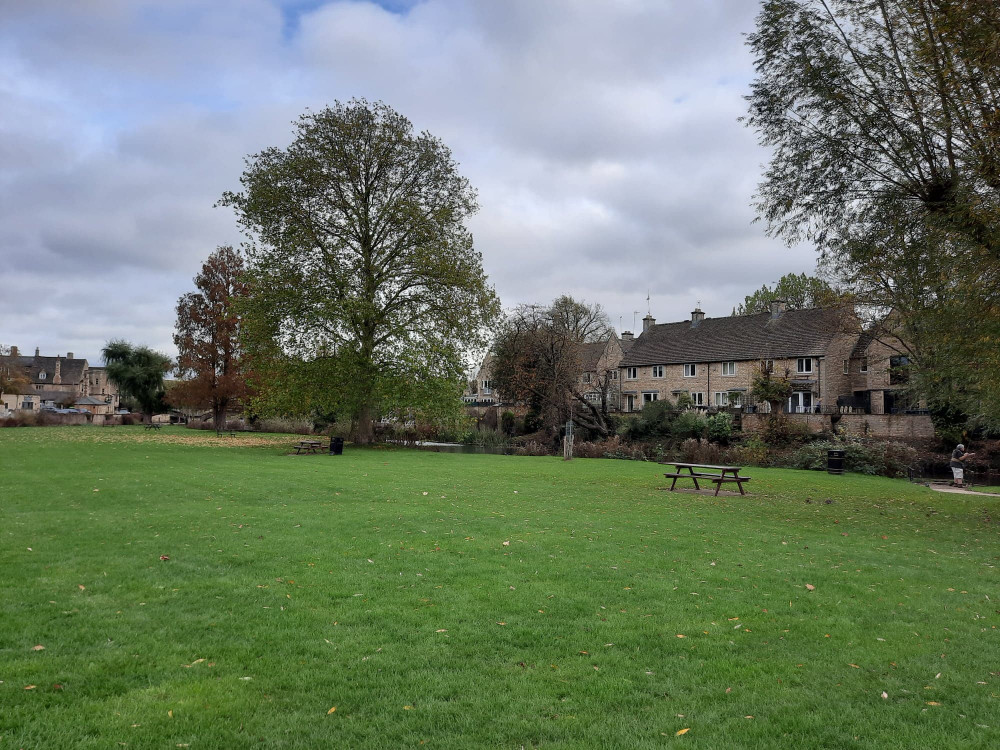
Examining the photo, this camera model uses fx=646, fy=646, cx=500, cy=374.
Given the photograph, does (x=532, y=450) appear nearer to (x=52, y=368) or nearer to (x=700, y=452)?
(x=700, y=452)

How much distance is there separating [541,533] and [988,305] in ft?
32.9

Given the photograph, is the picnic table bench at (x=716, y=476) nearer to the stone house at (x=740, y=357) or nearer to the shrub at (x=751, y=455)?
the shrub at (x=751, y=455)

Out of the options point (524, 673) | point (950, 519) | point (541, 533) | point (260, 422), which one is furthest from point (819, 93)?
point (260, 422)

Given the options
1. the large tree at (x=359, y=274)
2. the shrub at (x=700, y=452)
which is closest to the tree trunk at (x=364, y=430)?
the large tree at (x=359, y=274)

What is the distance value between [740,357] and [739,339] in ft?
8.26

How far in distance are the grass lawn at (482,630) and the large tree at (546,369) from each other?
30.7m

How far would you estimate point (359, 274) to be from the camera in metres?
36.2

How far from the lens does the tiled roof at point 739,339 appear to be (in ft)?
171

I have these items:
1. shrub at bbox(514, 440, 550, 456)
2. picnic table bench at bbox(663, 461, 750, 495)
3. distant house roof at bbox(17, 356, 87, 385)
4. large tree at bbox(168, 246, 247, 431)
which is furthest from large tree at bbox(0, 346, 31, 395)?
picnic table bench at bbox(663, 461, 750, 495)

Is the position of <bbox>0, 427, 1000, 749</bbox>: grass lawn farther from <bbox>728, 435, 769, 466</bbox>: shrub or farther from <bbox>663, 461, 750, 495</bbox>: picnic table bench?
<bbox>728, 435, 769, 466</bbox>: shrub

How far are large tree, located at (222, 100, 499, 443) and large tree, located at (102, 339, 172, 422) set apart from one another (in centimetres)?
3281

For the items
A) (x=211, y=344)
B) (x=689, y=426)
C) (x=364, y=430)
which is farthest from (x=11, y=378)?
(x=689, y=426)

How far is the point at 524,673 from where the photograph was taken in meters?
4.92

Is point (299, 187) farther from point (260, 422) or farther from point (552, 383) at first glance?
point (260, 422)
